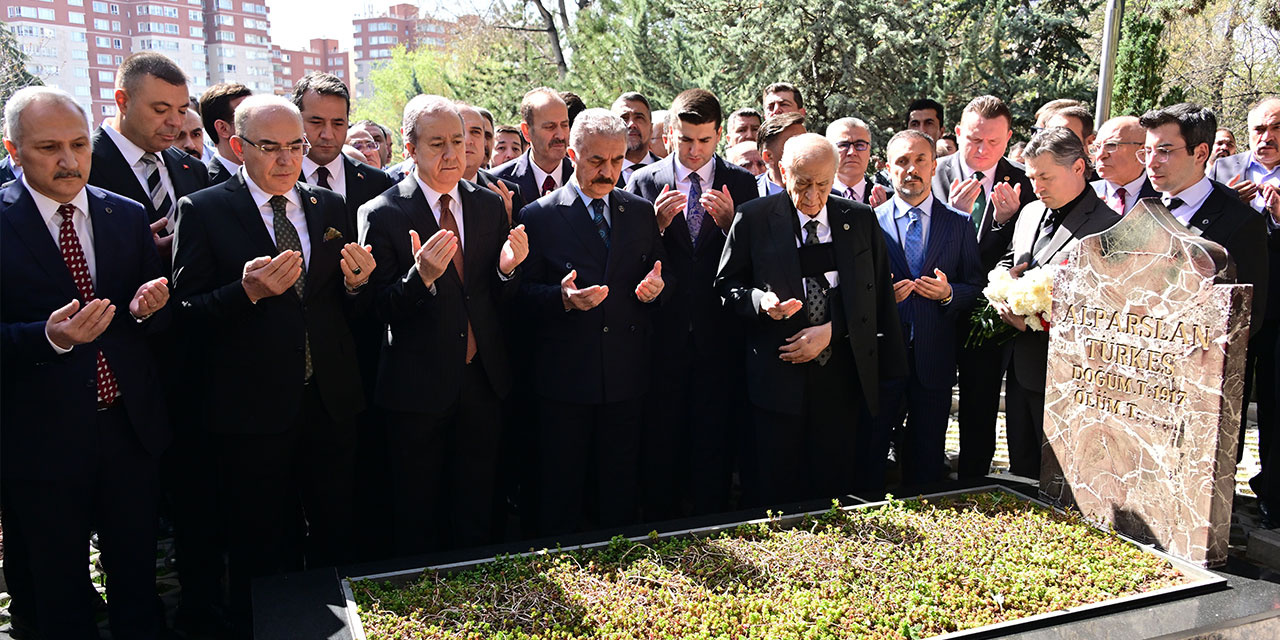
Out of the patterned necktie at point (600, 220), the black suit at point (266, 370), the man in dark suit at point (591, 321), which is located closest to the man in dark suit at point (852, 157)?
the man in dark suit at point (591, 321)

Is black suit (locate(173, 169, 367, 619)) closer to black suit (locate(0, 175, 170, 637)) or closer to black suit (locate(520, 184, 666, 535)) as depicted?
black suit (locate(0, 175, 170, 637))

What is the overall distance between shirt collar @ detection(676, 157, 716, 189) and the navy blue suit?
108cm

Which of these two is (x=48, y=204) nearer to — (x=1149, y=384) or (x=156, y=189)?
(x=156, y=189)

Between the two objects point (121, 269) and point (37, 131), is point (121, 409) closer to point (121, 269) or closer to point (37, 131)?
point (121, 269)

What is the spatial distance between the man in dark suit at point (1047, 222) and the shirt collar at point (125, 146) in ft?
14.7

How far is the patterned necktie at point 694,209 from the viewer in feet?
18.3

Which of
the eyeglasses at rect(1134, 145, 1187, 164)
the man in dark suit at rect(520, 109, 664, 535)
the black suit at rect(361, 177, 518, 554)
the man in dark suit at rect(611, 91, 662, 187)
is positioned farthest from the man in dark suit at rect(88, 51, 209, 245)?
the eyeglasses at rect(1134, 145, 1187, 164)

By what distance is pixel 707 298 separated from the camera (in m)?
5.40

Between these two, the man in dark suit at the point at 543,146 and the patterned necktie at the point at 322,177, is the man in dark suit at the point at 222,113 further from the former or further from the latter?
the man in dark suit at the point at 543,146

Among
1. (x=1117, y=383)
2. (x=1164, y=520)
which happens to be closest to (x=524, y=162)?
(x=1117, y=383)

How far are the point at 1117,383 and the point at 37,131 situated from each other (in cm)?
462

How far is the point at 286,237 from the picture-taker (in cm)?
415

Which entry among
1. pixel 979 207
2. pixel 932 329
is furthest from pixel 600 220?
pixel 979 207

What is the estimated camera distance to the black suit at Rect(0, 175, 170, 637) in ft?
11.8
